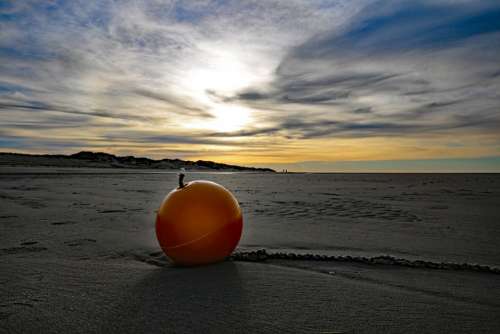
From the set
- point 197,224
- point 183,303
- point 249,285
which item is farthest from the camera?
point 197,224

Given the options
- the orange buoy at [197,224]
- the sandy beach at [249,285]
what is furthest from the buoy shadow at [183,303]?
the orange buoy at [197,224]

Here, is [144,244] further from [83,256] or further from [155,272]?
[155,272]

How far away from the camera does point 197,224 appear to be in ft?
11.0

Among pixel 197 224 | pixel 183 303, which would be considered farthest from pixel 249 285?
pixel 197 224

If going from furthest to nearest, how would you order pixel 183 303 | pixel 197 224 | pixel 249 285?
pixel 197 224
pixel 249 285
pixel 183 303

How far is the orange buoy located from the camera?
335cm

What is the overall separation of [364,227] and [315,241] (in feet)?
5.07

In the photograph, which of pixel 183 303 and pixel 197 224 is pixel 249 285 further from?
pixel 197 224

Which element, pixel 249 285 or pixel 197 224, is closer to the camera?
pixel 249 285

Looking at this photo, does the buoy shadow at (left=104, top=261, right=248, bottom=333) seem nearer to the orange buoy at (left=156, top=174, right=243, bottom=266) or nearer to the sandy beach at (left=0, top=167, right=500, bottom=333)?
the sandy beach at (left=0, top=167, right=500, bottom=333)

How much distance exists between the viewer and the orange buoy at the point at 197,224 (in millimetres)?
3350

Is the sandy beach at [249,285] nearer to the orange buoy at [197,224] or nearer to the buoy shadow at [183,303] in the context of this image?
the buoy shadow at [183,303]

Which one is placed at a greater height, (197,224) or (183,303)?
(197,224)

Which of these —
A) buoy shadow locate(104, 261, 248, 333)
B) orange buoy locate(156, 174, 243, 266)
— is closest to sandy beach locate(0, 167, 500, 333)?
buoy shadow locate(104, 261, 248, 333)
